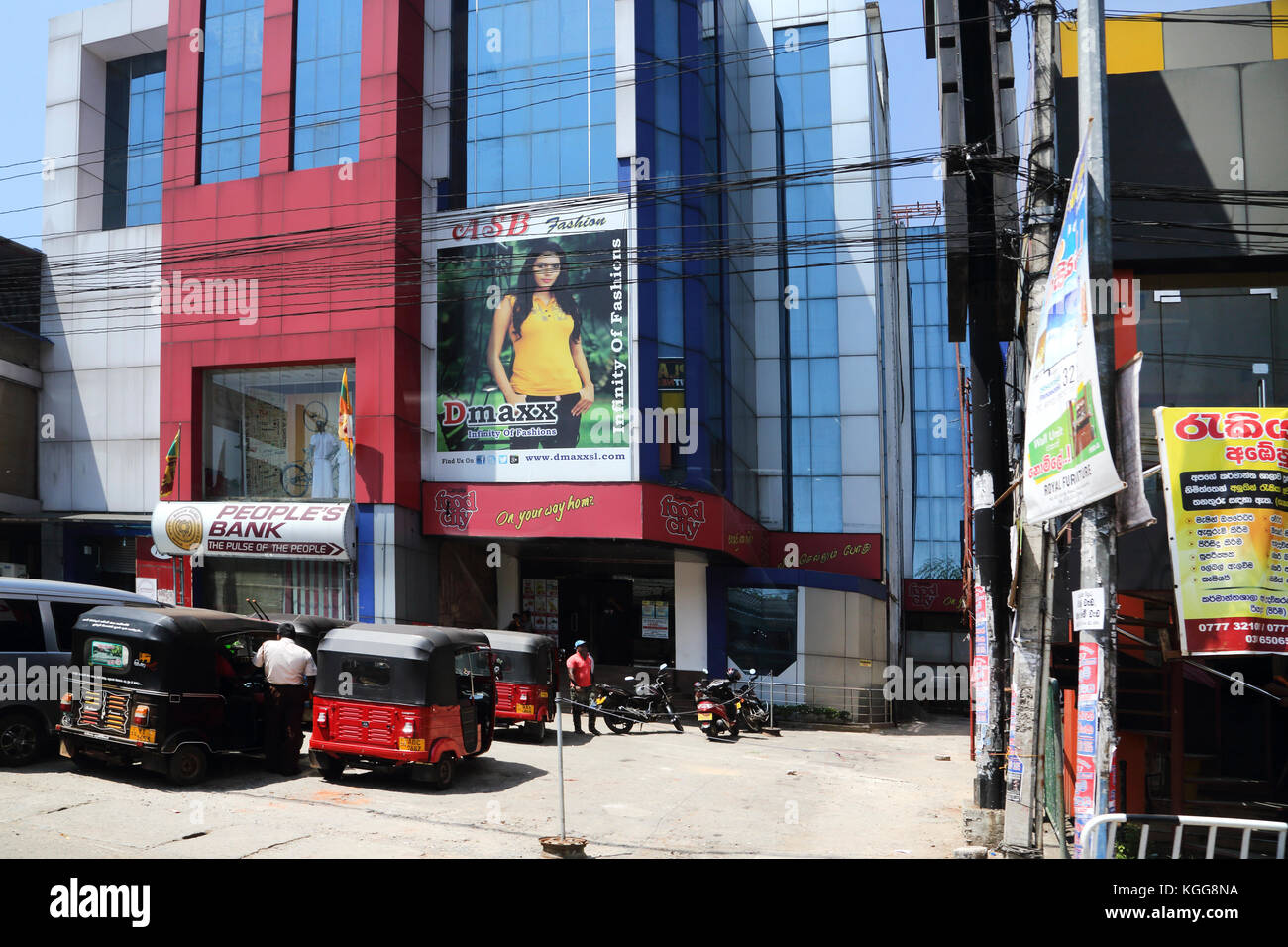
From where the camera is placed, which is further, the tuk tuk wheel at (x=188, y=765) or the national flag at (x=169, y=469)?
the national flag at (x=169, y=469)

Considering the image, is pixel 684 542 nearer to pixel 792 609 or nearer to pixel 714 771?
pixel 792 609

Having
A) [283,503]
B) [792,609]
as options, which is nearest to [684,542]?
[792,609]

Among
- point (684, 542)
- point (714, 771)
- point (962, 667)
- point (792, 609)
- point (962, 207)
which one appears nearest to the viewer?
point (962, 207)

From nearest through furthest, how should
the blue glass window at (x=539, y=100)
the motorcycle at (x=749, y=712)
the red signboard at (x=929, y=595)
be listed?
the motorcycle at (x=749, y=712) < the blue glass window at (x=539, y=100) < the red signboard at (x=929, y=595)

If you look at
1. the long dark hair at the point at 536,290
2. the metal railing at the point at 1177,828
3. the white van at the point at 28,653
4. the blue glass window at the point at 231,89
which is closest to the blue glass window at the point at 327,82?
the blue glass window at the point at 231,89

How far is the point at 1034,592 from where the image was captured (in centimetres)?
1106

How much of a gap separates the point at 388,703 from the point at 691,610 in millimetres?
14490

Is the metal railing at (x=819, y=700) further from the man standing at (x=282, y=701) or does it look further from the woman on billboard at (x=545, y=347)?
the man standing at (x=282, y=701)

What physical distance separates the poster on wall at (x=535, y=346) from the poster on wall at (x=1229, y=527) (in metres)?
14.3

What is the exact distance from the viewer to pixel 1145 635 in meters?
13.9

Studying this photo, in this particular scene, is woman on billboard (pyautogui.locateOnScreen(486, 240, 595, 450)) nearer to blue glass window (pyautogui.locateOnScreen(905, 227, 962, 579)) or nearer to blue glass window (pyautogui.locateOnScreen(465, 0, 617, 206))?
blue glass window (pyautogui.locateOnScreen(465, 0, 617, 206))

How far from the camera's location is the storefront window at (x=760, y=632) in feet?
87.5

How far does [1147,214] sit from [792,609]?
15498 mm

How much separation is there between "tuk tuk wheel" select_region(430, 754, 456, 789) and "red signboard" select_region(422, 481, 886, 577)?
34.7 feet
